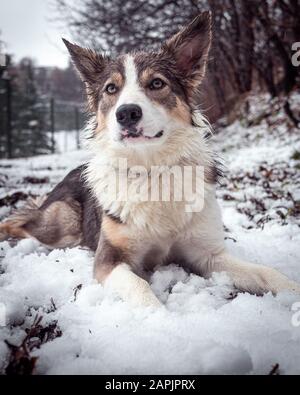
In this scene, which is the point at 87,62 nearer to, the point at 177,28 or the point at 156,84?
the point at 156,84

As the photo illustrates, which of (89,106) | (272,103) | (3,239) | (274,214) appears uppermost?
(272,103)

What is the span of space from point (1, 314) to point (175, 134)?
Result: 6.13ft

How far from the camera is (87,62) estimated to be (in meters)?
3.54

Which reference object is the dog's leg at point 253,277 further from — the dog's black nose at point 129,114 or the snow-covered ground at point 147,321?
the dog's black nose at point 129,114

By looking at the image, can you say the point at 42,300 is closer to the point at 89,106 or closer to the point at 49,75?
the point at 89,106

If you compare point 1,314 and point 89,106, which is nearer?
point 1,314

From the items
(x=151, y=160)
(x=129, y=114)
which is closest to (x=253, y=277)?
(x=151, y=160)

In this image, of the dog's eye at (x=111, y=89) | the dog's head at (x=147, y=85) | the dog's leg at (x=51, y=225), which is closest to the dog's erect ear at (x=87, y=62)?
the dog's head at (x=147, y=85)

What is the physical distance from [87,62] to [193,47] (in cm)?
100

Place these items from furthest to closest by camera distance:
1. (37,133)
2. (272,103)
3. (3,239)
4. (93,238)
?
(37,133) < (272,103) < (3,239) < (93,238)

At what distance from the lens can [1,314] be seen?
2145 millimetres

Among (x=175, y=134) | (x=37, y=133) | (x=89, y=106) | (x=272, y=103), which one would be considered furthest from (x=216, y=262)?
(x=37, y=133)

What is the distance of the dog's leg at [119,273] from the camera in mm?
2291

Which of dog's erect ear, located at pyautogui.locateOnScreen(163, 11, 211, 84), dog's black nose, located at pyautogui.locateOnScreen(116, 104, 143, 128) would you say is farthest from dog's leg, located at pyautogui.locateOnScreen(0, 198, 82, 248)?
dog's erect ear, located at pyautogui.locateOnScreen(163, 11, 211, 84)
